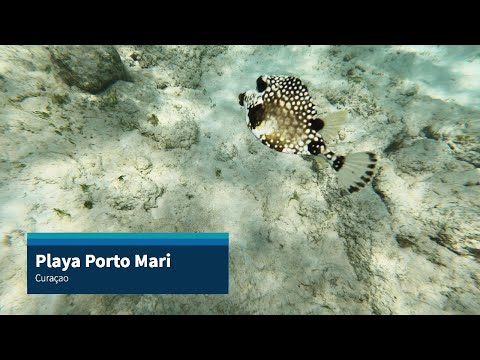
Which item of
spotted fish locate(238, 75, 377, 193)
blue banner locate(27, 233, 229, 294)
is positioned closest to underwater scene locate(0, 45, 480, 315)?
spotted fish locate(238, 75, 377, 193)

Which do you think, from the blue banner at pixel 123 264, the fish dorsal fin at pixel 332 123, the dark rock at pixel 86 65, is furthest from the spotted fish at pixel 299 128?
the dark rock at pixel 86 65

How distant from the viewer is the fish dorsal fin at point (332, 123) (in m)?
Answer: 2.89

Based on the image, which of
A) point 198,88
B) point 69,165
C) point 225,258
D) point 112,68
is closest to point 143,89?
point 112,68

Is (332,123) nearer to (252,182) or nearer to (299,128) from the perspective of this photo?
(299,128)

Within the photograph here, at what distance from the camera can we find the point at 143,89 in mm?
5625

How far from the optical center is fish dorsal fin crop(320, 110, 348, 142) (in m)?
2.89

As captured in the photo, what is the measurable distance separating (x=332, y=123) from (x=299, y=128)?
36 centimetres

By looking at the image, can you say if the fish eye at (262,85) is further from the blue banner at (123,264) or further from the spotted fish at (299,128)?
the blue banner at (123,264)

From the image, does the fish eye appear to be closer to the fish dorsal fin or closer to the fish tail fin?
the fish dorsal fin

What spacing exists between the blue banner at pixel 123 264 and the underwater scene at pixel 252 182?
143 millimetres

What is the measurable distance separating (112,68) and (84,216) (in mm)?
3108

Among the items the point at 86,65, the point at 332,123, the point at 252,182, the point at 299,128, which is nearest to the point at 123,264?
the point at 252,182

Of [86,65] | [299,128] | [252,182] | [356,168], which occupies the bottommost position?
[252,182]

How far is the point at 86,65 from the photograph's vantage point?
4895mm
